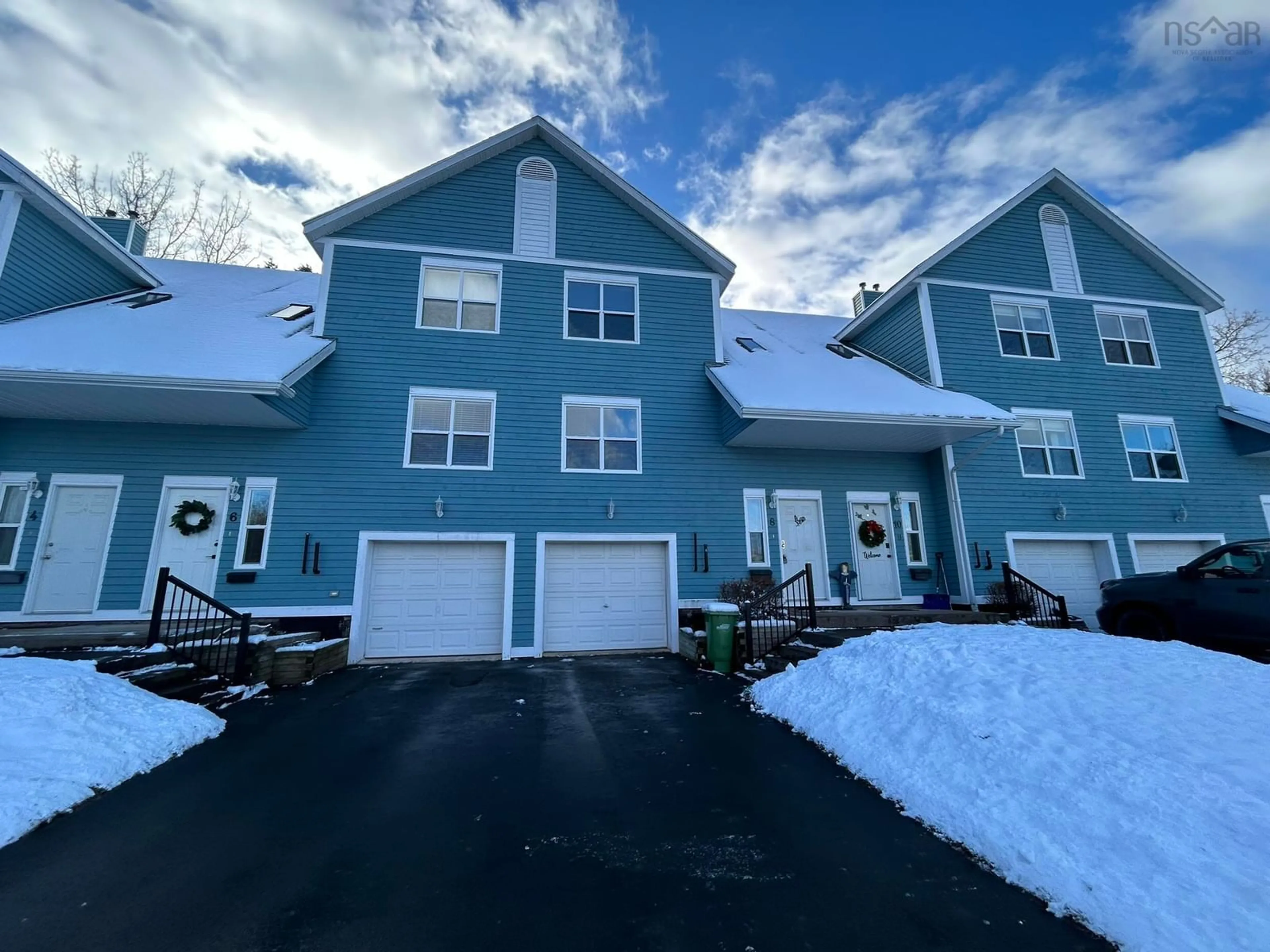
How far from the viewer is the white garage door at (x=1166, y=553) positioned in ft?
37.7

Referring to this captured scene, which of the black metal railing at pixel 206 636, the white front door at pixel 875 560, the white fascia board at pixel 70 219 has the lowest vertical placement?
the black metal railing at pixel 206 636

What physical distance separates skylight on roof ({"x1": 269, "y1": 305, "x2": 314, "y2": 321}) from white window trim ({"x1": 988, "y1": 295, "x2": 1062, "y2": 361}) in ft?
52.0

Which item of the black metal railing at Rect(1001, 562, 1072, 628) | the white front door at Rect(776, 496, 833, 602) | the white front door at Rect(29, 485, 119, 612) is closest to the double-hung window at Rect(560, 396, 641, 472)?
the white front door at Rect(776, 496, 833, 602)

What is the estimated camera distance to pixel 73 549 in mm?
8664

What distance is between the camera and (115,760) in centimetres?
436

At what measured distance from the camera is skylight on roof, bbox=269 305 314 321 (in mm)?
10648

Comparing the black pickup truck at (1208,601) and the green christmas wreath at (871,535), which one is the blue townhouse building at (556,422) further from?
the black pickup truck at (1208,601)

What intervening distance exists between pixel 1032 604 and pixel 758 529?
5.33 m

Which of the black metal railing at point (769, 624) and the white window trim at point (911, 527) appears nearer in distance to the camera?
Answer: the black metal railing at point (769, 624)

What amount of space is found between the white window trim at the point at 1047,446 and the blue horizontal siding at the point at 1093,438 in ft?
0.25

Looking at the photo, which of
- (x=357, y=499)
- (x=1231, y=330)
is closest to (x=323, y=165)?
(x=357, y=499)

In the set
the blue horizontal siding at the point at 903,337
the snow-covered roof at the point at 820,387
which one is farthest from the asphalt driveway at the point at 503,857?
the blue horizontal siding at the point at 903,337

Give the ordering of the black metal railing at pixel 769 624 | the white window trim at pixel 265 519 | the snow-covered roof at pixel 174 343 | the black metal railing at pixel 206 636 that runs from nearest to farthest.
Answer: the black metal railing at pixel 206 636, the snow-covered roof at pixel 174 343, the black metal railing at pixel 769 624, the white window trim at pixel 265 519

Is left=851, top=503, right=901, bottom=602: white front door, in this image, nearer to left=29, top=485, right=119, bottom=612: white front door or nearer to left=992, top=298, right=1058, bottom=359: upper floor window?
left=992, top=298, right=1058, bottom=359: upper floor window
